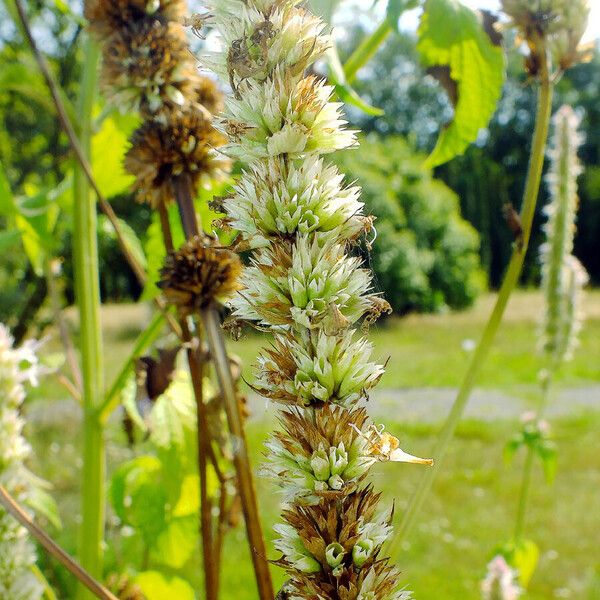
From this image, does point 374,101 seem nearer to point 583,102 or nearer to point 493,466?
point 583,102

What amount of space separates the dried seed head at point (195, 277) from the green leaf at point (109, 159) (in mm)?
359

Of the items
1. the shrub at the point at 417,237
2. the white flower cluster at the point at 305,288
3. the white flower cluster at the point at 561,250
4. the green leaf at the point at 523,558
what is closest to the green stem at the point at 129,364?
the white flower cluster at the point at 305,288

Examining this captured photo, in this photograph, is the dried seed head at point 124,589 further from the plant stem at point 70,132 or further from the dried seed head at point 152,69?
the dried seed head at point 152,69

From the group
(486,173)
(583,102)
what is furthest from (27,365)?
(583,102)

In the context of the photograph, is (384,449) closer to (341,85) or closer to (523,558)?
(341,85)

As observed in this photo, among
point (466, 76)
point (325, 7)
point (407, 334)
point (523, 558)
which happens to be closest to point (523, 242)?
point (466, 76)

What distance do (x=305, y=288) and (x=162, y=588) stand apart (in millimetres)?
583

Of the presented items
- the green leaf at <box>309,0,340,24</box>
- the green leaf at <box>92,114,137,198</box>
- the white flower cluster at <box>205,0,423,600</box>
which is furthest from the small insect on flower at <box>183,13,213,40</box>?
the green leaf at <box>92,114,137,198</box>

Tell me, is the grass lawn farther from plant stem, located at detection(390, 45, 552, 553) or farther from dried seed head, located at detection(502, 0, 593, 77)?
dried seed head, located at detection(502, 0, 593, 77)

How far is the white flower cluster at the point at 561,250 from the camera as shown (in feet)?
5.32

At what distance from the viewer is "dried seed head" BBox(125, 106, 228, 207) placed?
54cm

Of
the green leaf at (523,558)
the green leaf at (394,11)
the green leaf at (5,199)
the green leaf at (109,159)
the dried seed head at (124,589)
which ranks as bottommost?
the green leaf at (523,558)

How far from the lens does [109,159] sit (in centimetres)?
88

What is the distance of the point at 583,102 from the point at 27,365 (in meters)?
21.9
